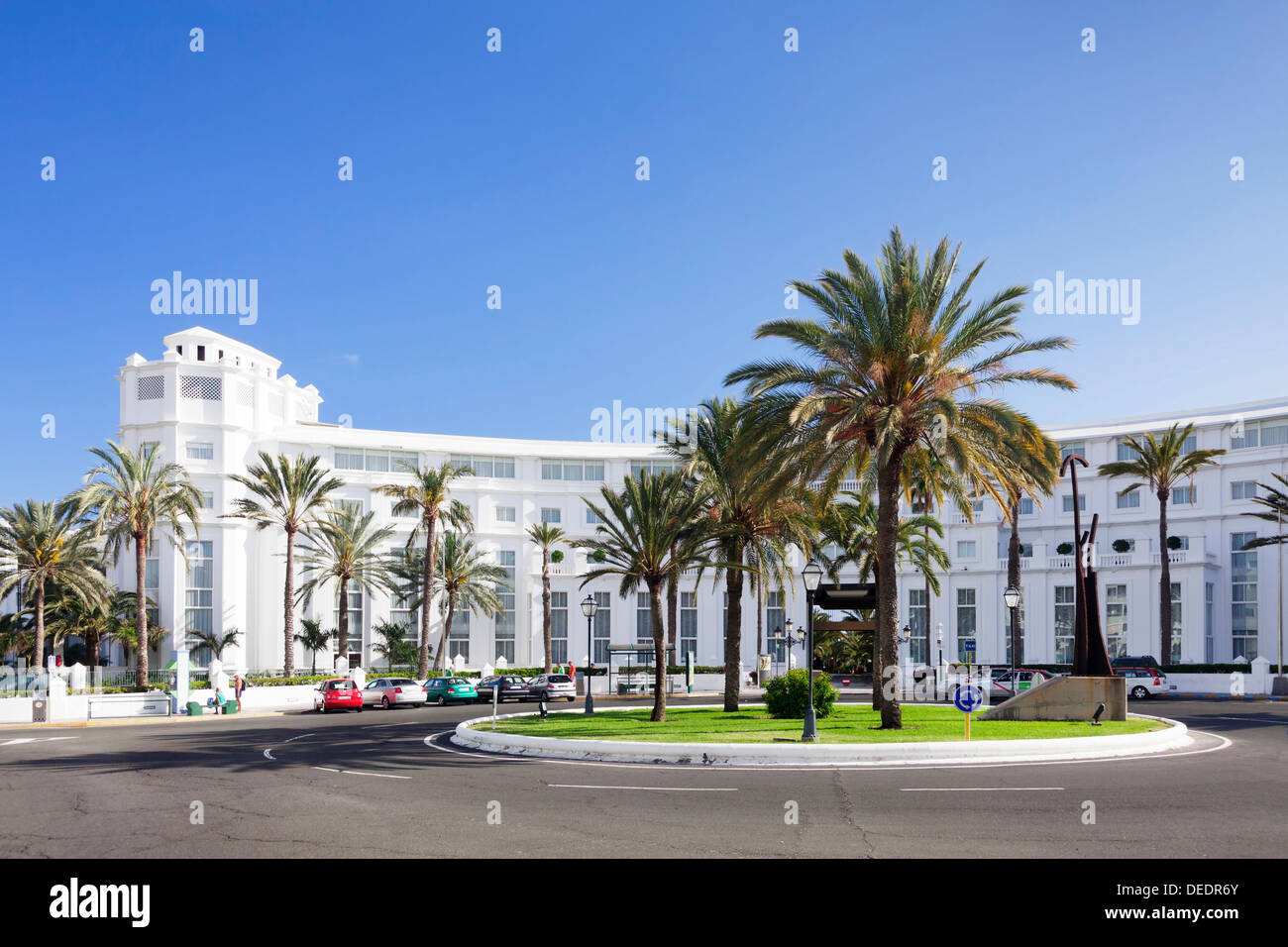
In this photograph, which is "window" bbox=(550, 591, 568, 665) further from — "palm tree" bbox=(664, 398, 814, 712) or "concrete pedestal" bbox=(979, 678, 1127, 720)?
"concrete pedestal" bbox=(979, 678, 1127, 720)

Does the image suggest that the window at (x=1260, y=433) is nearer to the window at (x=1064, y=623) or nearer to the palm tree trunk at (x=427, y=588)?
the window at (x=1064, y=623)

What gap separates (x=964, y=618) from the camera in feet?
214

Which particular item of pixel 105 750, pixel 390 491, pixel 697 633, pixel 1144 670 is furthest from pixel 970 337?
pixel 697 633

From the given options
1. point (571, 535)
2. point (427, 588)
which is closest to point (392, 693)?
point (427, 588)

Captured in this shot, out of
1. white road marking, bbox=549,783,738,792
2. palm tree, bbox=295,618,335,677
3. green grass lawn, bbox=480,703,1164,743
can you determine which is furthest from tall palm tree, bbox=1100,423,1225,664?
palm tree, bbox=295,618,335,677

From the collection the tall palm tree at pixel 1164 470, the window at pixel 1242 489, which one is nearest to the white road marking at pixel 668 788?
the tall palm tree at pixel 1164 470

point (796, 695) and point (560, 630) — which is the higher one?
point (796, 695)

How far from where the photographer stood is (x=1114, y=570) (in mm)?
59000

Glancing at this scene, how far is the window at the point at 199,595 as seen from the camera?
193ft

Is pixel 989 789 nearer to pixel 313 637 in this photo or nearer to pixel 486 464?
pixel 313 637

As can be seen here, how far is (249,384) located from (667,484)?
140 ft

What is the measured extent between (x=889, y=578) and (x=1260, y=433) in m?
47.0
